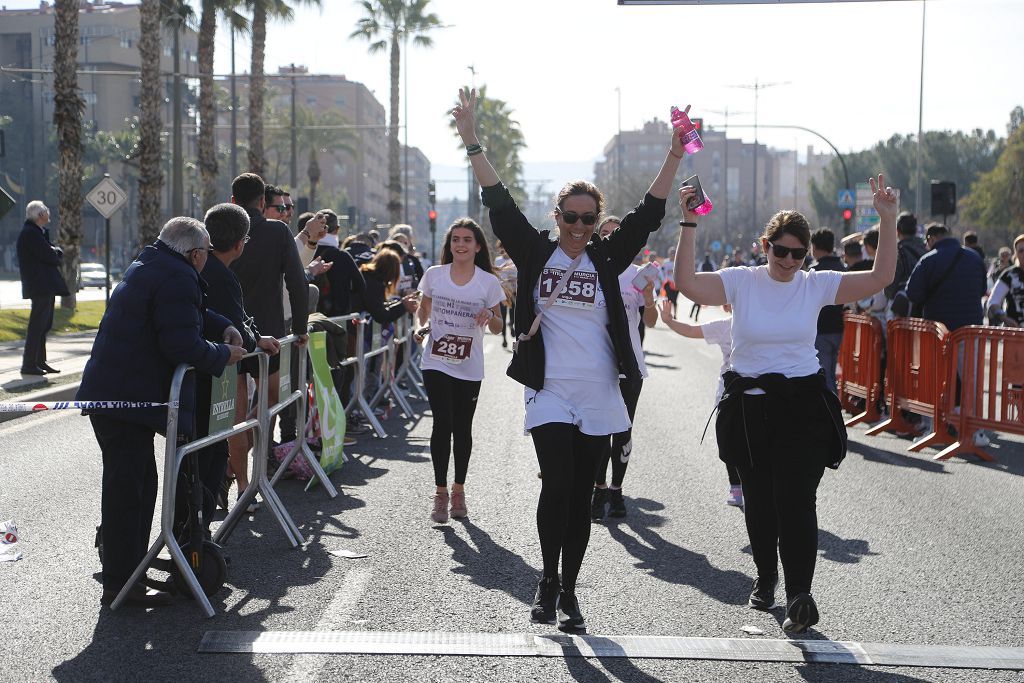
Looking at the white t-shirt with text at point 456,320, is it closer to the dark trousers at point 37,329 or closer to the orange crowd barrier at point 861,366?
the orange crowd barrier at point 861,366

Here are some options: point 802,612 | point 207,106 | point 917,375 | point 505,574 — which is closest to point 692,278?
point 802,612

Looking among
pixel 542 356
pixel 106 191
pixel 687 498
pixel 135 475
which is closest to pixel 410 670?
pixel 542 356

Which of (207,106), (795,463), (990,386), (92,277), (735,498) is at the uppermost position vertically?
(207,106)

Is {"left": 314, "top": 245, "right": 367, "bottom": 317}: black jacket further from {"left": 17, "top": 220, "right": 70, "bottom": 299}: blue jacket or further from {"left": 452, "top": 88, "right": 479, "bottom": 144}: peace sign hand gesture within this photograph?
A: {"left": 452, "top": 88, "right": 479, "bottom": 144}: peace sign hand gesture

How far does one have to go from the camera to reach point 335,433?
30.4 feet

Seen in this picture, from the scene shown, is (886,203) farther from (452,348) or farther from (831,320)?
(831,320)

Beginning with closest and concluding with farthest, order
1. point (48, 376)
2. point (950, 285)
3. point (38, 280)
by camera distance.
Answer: point (950, 285), point (48, 376), point (38, 280)

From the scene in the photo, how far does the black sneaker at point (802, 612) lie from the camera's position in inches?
200

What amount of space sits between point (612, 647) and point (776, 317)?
5.10ft

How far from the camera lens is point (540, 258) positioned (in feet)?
17.0

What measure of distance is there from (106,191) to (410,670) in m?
20.8

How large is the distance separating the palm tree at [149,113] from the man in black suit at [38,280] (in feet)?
35.3

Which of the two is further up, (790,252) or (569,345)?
(790,252)

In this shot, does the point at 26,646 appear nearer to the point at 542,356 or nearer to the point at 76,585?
the point at 76,585
